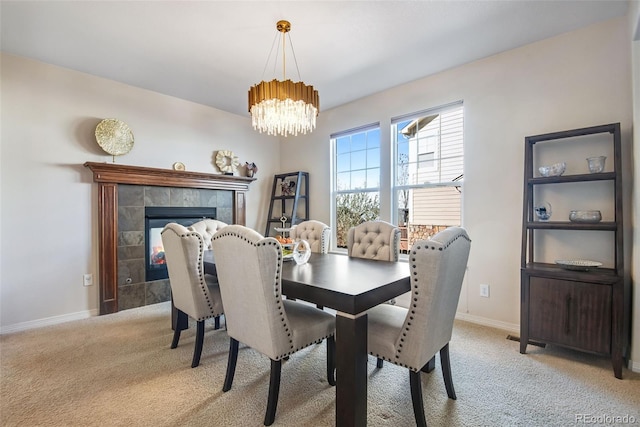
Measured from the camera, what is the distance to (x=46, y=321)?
2.93 metres

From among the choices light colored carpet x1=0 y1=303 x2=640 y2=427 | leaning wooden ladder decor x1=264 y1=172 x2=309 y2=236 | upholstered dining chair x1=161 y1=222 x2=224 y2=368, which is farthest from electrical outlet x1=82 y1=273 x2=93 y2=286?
leaning wooden ladder decor x1=264 y1=172 x2=309 y2=236

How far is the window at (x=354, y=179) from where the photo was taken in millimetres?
3916

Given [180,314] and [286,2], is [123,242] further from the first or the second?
[286,2]

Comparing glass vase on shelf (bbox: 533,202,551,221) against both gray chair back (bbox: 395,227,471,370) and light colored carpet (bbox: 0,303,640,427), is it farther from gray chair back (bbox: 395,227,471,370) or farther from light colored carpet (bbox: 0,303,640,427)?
gray chair back (bbox: 395,227,471,370)

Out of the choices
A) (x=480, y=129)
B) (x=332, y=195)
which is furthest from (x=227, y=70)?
(x=480, y=129)

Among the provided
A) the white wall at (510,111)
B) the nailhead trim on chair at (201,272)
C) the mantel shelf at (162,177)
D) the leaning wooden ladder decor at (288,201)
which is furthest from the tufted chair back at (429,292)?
the mantel shelf at (162,177)

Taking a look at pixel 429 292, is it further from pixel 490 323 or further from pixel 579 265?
pixel 490 323

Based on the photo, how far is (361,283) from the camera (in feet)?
5.22

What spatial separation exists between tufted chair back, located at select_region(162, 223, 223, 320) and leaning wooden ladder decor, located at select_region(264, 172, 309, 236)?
2372mm

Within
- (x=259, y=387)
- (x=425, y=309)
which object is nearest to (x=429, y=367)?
(x=425, y=309)

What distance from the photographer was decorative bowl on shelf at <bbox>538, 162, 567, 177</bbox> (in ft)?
7.66

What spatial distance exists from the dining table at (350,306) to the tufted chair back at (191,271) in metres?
0.74

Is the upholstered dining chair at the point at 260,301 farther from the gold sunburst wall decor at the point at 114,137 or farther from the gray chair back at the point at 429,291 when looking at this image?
the gold sunburst wall decor at the point at 114,137

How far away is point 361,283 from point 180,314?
1.69 metres
